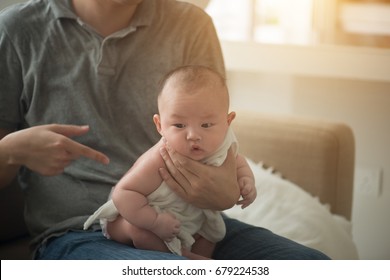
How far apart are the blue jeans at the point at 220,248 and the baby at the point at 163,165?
0.01 metres

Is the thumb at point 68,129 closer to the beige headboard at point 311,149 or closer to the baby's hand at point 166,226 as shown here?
the baby's hand at point 166,226

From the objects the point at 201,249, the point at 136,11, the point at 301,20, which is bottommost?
the point at 201,249

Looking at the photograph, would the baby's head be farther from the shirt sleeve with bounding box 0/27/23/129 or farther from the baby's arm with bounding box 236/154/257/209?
the shirt sleeve with bounding box 0/27/23/129

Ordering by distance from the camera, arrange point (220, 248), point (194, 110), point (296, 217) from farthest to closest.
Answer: point (296, 217), point (220, 248), point (194, 110)

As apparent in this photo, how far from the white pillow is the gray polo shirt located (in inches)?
12.1

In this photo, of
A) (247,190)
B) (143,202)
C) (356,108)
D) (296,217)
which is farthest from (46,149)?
(356,108)

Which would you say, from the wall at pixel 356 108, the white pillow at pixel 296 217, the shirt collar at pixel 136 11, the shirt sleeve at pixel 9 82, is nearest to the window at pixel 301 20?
the wall at pixel 356 108

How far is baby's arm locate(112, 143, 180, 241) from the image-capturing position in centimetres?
71

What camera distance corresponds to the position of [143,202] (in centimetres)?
72

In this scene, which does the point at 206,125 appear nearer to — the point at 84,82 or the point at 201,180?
the point at 201,180

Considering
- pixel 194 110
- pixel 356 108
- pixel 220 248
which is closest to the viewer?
pixel 194 110

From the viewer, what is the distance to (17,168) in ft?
2.63

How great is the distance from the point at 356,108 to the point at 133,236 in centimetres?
67
